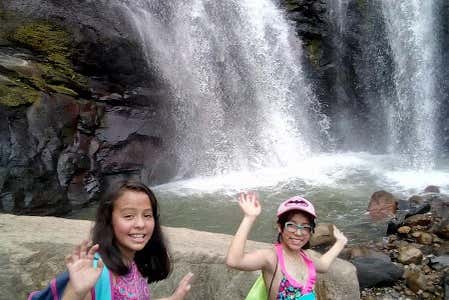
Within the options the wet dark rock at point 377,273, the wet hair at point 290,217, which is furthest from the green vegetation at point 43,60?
the wet hair at point 290,217

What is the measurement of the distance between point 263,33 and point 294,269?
1309 cm

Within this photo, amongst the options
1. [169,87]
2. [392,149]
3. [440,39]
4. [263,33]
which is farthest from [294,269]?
[440,39]

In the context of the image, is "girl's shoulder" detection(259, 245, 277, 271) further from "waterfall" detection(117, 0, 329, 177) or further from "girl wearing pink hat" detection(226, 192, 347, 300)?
"waterfall" detection(117, 0, 329, 177)

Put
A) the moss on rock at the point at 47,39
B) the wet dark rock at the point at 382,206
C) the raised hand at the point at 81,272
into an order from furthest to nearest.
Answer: the moss on rock at the point at 47,39 < the wet dark rock at the point at 382,206 < the raised hand at the point at 81,272

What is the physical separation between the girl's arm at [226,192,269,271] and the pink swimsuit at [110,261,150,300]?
49 centimetres

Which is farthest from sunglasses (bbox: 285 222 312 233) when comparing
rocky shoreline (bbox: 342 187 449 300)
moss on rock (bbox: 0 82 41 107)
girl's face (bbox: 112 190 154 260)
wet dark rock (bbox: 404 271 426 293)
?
moss on rock (bbox: 0 82 41 107)

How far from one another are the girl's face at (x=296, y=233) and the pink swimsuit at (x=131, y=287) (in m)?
0.88

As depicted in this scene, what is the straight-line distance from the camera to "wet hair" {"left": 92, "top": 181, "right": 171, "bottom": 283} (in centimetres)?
180

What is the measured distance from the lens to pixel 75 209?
8.50 metres

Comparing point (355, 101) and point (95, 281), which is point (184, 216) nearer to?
point (95, 281)

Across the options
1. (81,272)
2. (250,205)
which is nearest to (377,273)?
(250,205)

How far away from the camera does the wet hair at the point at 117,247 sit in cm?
180

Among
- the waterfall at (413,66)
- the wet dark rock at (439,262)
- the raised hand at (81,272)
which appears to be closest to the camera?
the raised hand at (81,272)

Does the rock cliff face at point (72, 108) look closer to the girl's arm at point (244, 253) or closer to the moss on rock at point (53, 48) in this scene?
the moss on rock at point (53, 48)
